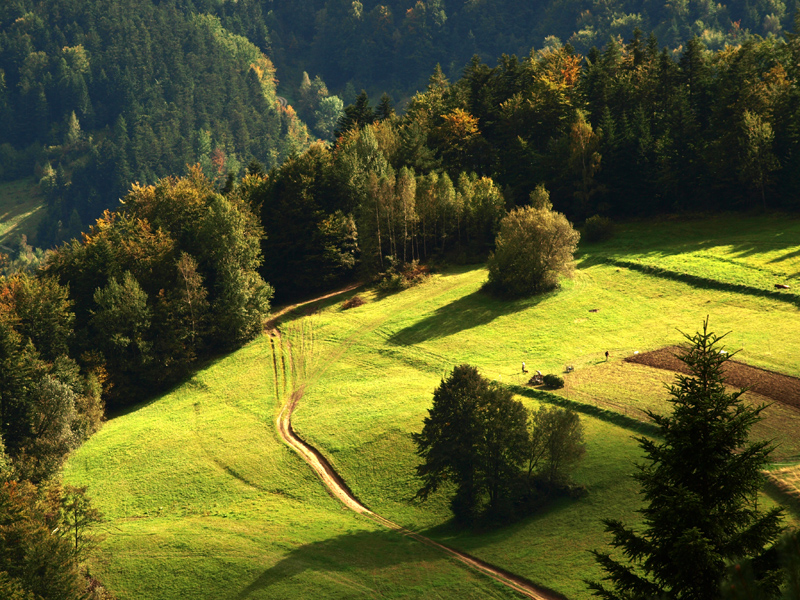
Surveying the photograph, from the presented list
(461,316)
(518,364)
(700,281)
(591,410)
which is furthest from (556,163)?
(591,410)

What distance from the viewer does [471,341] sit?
79938 millimetres

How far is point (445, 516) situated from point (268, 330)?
155 feet

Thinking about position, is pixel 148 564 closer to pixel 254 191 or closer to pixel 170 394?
pixel 170 394

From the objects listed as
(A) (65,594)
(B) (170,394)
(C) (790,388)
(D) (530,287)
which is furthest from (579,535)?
(B) (170,394)

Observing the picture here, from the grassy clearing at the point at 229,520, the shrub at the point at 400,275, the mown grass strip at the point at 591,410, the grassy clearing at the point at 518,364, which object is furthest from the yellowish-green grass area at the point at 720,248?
the grassy clearing at the point at 229,520

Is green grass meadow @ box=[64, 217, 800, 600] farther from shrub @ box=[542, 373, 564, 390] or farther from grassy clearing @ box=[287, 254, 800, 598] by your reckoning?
shrub @ box=[542, 373, 564, 390]

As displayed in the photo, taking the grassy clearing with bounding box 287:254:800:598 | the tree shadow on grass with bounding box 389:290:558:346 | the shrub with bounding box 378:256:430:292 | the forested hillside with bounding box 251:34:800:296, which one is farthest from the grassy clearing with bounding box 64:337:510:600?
the forested hillside with bounding box 251:34:800:296

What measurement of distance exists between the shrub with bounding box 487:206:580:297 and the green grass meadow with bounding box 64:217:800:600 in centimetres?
223

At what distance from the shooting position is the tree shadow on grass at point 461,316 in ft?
274

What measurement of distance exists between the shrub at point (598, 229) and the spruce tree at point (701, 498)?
86.3 m

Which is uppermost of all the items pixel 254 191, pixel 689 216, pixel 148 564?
pixel 254 191

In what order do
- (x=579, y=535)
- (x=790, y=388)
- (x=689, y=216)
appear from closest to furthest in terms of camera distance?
(x=579, y=535)
(x=790, y=388)
(x=689, y=216)

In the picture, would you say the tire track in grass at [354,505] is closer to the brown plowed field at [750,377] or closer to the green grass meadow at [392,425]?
the green grass meadow at [392,425]

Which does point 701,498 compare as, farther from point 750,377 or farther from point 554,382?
point 750,377
